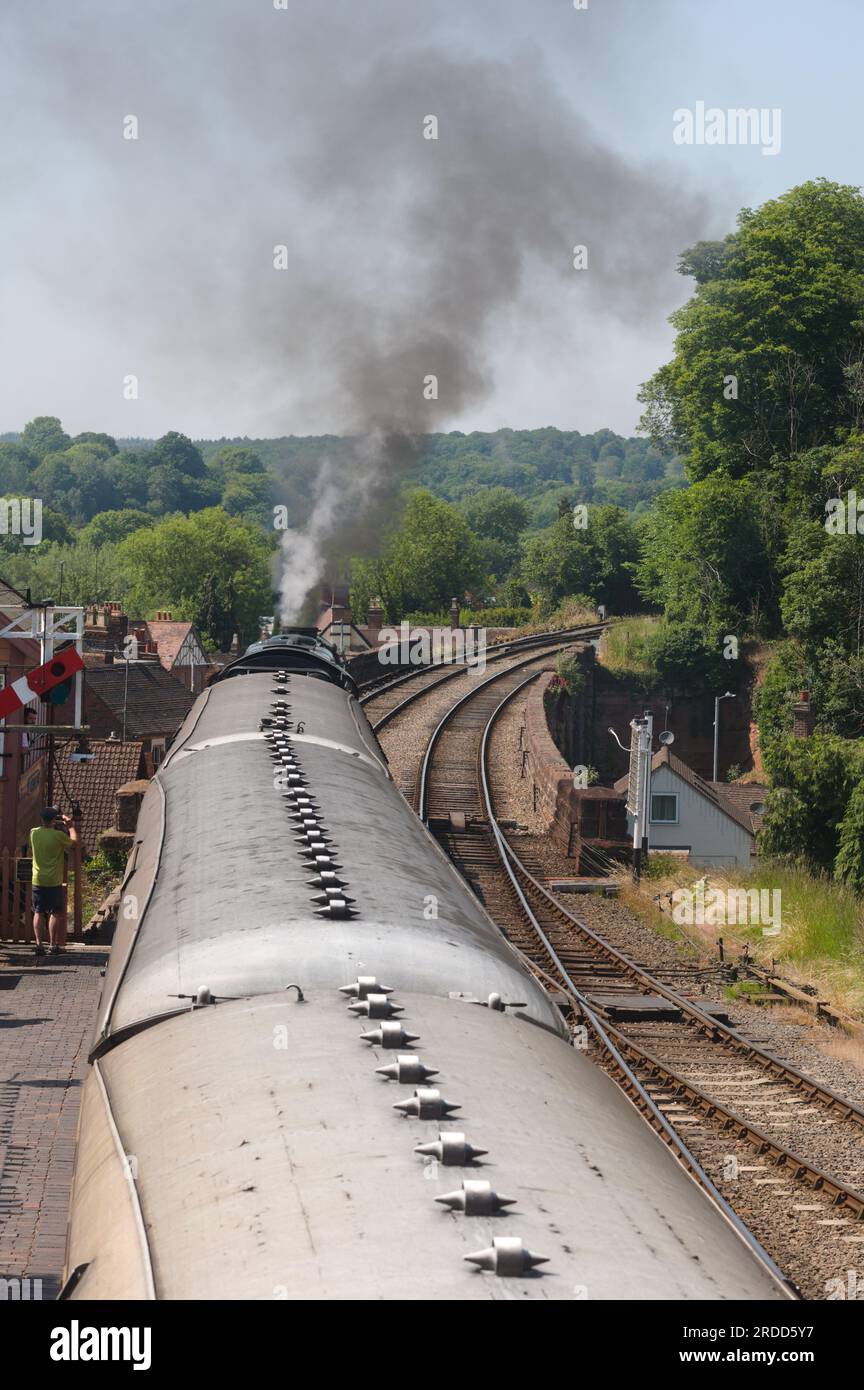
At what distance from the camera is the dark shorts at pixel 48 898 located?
11.6 metres

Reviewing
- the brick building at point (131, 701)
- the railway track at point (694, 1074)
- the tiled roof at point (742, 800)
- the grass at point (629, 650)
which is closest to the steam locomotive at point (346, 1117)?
→ the railway track at point (694, 1074)

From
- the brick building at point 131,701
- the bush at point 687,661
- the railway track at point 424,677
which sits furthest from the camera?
the bush at point 687,661

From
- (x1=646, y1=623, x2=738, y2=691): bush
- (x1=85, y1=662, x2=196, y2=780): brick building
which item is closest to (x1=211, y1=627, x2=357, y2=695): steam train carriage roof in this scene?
(x1=85, y1=662, x2=196, y2=780): brick building

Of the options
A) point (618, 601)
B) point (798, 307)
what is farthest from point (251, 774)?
point (618, 601)

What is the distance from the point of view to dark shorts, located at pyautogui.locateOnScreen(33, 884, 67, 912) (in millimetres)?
11594

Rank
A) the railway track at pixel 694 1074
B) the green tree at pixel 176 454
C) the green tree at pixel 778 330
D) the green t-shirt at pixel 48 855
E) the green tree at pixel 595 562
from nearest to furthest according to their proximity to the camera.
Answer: the railway track at pixel 694 1074
the green t-shirt at pixel 48 855
the green tree at pixel 778 330
the green tree at pixel 595 562
the green tree at pixel 176 454

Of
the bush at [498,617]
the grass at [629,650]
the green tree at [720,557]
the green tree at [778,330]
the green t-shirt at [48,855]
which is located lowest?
the green t-shirt at [48,855]

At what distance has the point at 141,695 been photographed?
40.3 metres

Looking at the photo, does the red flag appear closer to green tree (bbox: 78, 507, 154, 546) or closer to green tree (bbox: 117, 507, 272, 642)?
green tree (bbox: 117, 507, 272, 642)

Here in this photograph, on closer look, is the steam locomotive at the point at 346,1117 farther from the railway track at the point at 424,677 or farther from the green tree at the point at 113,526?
the green tree at the point at 113,526

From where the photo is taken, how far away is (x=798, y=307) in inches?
1683

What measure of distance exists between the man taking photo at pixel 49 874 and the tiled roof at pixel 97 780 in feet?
45.1
